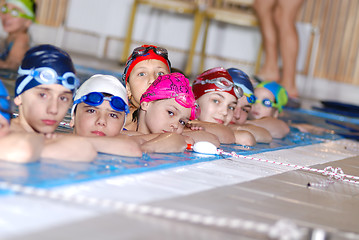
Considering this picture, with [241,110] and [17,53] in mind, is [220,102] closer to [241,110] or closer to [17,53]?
[241,110]

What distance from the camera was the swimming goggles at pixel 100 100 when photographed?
3.01 meters

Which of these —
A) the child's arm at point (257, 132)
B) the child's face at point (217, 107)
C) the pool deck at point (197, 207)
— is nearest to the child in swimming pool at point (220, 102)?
the child's face at point (217, 107)

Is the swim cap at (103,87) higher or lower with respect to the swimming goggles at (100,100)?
higher

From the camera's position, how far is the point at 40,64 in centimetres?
268

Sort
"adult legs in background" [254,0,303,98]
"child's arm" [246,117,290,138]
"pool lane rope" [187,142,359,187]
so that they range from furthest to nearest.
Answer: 1. "adult legs in background" [254,0,303,98]
2. "child's arm" [246,117,290,138]
3. "pool lane rope" [187,142,359,187]

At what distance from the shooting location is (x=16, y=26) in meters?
6.79

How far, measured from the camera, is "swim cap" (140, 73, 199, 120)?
3.41m

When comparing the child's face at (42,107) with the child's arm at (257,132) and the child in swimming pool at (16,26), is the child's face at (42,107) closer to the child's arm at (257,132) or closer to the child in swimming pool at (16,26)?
the child's arm at (257,132)

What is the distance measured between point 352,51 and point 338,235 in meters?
10.2

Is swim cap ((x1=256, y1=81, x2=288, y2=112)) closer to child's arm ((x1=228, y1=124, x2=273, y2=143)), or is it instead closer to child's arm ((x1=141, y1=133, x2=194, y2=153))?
child's arm ((x1=228, y1=124, x2=273, y2=143))

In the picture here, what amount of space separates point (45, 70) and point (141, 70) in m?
1.36

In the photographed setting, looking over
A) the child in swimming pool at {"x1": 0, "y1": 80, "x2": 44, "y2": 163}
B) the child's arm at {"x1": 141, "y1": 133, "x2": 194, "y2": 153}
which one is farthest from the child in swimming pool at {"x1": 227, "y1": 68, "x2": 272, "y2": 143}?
the child in swimming pool at {"x1": 0, "y1": 80, "x2": 44, "y2": 163}

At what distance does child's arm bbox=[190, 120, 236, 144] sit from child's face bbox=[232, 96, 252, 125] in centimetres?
65

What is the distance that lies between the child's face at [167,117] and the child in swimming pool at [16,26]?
3605mm
